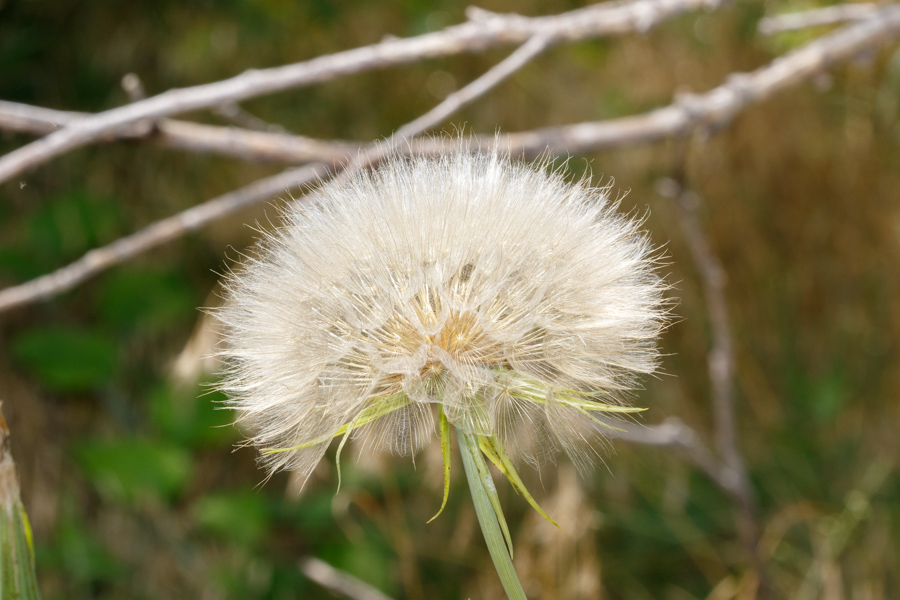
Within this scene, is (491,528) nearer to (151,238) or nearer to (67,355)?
(151,238)

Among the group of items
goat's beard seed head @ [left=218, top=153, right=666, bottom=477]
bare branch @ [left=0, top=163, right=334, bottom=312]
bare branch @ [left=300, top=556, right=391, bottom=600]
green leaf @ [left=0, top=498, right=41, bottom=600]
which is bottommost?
bare branch @ [left=300, top=556, right=391, bottom=600]

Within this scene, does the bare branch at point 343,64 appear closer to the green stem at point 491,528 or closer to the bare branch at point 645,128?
the bare branch at point 645,128

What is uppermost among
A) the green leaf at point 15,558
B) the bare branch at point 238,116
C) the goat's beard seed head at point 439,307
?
the bare branch at point 238,116

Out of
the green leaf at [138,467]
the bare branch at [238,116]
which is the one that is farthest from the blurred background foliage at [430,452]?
the bare branch at [238,116]

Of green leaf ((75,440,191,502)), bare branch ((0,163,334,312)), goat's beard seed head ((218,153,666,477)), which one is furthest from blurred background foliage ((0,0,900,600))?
goat's beard seed head ((218,153,666,477))

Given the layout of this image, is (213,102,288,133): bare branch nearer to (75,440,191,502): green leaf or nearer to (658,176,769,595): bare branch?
(658,176,769,595): bare branch

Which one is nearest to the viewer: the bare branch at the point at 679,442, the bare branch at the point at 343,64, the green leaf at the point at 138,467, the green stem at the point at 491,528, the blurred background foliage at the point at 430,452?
the green stem at the point at 491,528

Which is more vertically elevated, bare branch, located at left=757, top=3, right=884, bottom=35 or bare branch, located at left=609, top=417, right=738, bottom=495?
bare branch, located at left=757, top=3, right=884, bottom=35

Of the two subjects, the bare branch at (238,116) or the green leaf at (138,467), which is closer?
the bare branch at (238,116)
